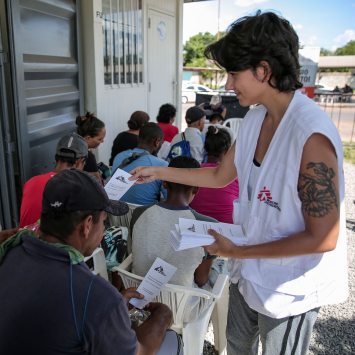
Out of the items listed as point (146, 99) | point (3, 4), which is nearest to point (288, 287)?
point (3, 4)

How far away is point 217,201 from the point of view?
260cm

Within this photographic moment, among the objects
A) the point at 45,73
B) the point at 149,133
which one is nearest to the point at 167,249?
the point at 149,133

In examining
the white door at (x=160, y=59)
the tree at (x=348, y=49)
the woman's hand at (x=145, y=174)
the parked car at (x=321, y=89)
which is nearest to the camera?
the woman's hand at (x=145, y=174)

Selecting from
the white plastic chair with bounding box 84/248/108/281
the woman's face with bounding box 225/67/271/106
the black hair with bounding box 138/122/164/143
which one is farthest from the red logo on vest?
the black hair with bounding box 138/122/164/143

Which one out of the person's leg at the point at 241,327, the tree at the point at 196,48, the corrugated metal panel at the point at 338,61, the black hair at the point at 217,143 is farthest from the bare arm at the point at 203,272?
the tree at the point at 196,48

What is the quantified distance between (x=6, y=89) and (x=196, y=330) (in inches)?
110

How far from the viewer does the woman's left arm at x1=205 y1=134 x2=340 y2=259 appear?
107cm

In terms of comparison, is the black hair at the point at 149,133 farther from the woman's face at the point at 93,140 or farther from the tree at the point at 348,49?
the tree at the point at 348,49

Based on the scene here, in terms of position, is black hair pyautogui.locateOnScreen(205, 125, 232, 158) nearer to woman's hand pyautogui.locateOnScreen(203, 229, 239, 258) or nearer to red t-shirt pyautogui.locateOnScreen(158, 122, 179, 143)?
woman's hand pyautogui.locateOnScreen(203, 229, 239, 258)

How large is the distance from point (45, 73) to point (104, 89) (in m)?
1.29

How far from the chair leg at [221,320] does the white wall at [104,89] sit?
3.36 meters

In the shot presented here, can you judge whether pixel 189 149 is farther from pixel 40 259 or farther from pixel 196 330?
pixel 40 259

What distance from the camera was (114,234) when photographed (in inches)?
91.6

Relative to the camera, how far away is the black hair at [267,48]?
3.91ft
